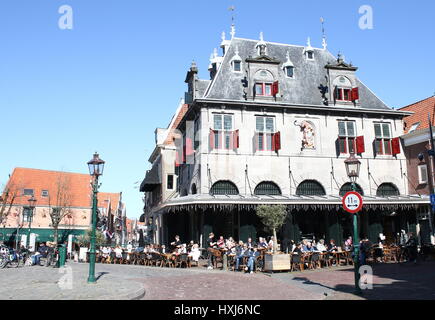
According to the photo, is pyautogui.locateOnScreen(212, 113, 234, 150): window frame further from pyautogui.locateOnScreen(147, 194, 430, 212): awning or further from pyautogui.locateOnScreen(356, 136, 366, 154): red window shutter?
pyautogui.locateOnScreen(356, 136, 366, 154): red window shutter

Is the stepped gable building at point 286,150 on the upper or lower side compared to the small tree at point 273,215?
upper

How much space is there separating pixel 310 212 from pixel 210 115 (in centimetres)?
802

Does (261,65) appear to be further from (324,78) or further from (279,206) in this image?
(279,206)

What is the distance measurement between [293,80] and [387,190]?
352 inches

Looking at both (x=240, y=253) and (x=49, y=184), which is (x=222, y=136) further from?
(x=49, y=184)

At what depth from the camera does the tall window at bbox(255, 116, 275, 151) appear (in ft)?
77.5

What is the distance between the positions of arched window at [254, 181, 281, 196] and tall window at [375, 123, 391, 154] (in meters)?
7.18

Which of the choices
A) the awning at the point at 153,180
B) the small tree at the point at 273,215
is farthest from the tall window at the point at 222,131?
the awning at the point at 153,180

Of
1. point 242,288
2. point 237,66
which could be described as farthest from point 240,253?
point 237,66

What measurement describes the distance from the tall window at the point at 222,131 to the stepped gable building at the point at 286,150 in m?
0.06

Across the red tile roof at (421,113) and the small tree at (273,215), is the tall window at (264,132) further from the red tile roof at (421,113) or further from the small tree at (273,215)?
Result: the red tile roof at (421,113)

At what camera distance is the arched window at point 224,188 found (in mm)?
22688

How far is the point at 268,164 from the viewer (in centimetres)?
2342
